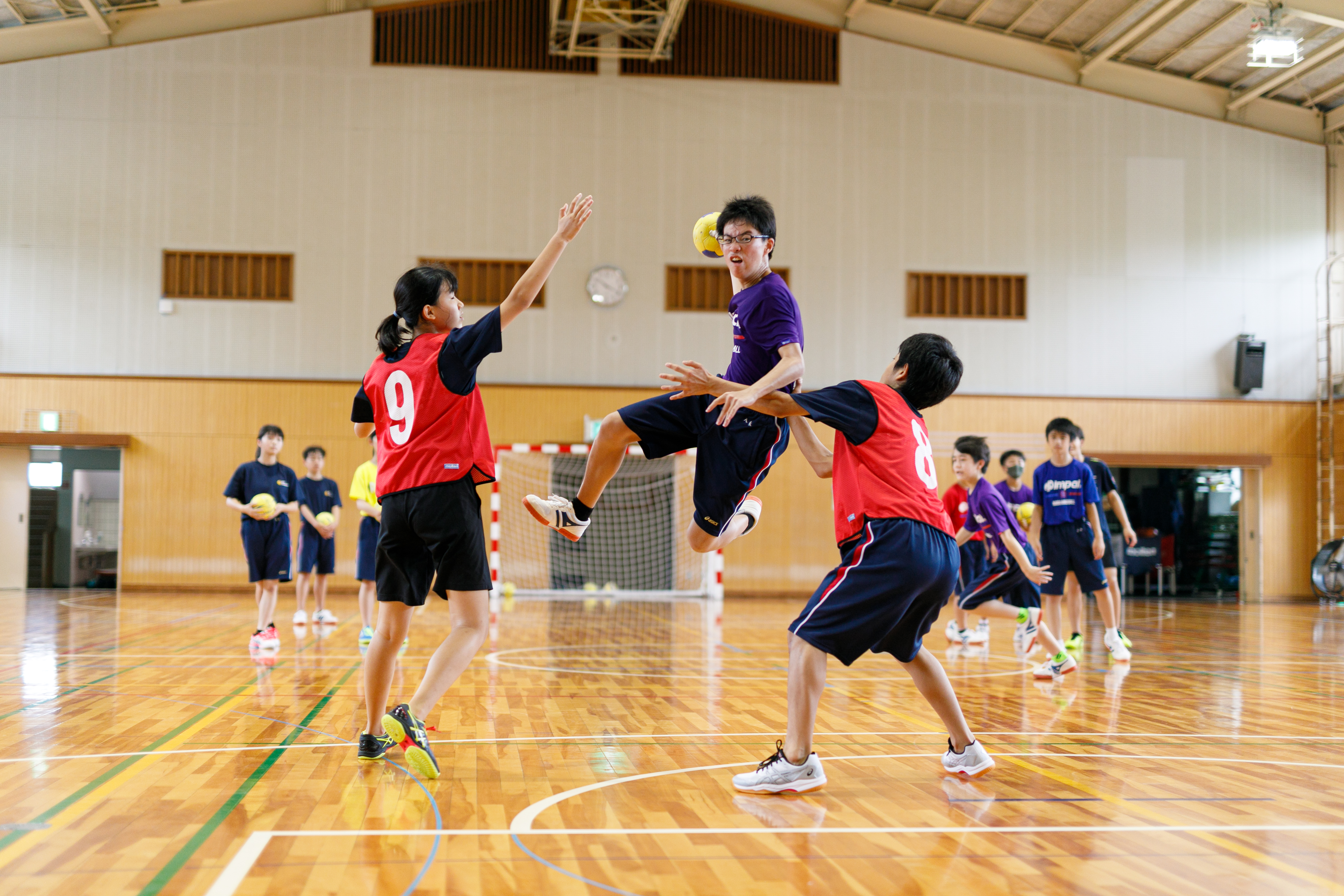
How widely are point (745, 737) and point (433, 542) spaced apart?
69.3 inches

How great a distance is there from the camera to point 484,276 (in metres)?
15.8

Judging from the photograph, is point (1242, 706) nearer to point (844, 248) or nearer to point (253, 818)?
point (253, 818)

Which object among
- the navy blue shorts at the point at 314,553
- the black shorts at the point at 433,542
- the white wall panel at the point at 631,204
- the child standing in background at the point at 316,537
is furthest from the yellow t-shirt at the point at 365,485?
the white wall panel at the point at 631,204

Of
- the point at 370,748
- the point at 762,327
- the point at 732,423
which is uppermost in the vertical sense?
the point at 762,327

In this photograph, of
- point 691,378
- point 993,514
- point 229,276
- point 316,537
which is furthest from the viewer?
point 229,276

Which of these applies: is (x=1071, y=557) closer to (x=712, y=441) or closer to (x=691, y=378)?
(x=712, y=441)

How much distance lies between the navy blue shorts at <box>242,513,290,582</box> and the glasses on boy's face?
5.16 meters

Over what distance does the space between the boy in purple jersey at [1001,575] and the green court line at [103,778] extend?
4854 mm

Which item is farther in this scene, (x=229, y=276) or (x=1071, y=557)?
(x=229, y=276)

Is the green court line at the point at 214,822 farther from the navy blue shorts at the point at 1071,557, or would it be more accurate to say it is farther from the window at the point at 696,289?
the window at the point at 696,289

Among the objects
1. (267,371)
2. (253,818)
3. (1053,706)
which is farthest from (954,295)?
(253,818)

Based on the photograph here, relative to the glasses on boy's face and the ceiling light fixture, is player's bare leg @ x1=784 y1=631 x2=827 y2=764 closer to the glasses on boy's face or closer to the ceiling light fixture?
the glasses on boy's face

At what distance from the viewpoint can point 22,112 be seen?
15.3m

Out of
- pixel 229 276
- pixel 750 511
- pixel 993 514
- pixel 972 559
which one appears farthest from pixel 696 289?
pixel 750 511
